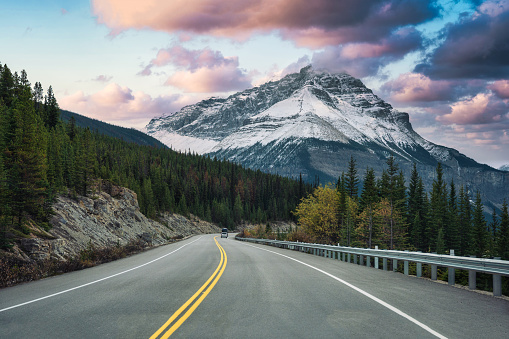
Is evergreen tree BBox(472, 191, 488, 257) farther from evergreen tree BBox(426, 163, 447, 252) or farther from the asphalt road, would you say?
the asphalt road

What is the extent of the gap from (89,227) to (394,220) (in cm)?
5016

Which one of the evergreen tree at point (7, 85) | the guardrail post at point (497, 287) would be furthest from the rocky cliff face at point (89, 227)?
the evergreen tree at point (7, 85)

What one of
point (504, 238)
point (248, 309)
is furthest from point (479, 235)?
point (248, 309)

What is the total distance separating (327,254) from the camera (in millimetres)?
27859

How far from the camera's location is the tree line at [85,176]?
25503 millimetres

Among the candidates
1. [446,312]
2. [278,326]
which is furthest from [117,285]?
[446,312]

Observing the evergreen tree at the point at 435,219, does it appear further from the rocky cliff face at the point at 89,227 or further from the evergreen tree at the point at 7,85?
the evergreen tree at the point at 7,85

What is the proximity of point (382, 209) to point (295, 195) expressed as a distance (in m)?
101

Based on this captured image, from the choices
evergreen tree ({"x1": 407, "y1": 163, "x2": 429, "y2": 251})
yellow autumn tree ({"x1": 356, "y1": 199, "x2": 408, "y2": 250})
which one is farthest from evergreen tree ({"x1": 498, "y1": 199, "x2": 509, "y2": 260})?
yellow autumn tree ({"x1": 356, "y1": 199, "x2": 408, "y2": 250})

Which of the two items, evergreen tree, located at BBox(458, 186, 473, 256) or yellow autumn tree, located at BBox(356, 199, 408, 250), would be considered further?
evergreen tree, located at BBox(458, 186, 473, 256)

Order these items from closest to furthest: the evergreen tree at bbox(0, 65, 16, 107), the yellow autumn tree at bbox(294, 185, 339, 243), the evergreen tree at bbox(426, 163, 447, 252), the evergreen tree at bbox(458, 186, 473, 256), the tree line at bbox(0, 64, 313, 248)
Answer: the tree line at bbox(0, 64, 313, 248) → the yellow autumn tree at bbox(294, 185, 339, 243) → the evergreen tree at bbox(0, 65, 16, 107) → the evergreen tree at bbox(426, 163, 447, 252) → the evergreen tree at bbox(458, 186, 473, 256)

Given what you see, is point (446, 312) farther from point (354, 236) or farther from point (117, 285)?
point (354, 236)

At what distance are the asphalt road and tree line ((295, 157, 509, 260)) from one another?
52.0m

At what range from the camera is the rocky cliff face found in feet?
71.2
